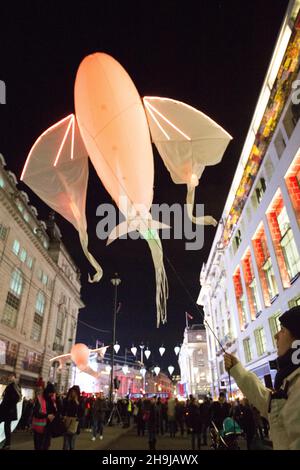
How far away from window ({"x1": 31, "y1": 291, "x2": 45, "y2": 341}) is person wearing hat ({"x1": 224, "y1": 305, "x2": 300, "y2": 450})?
3694cm

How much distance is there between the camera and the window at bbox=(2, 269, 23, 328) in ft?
94.1

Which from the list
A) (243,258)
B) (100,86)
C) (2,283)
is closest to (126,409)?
(2,283)

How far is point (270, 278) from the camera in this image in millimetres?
25516

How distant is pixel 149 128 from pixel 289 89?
55.3ft

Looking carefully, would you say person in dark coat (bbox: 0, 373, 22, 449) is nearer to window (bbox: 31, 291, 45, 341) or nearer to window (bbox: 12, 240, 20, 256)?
window (bbox: 12, 240, 20, 256)

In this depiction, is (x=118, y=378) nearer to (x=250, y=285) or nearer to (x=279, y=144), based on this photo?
(x=250, y=285)

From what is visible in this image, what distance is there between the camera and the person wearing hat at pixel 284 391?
1.68 meters

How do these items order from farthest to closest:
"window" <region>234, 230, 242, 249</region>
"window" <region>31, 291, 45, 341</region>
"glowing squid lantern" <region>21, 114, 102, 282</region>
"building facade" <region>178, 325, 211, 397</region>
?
1. "building facade" <region>178, 325, 211, 397</region>
2. "window" <region>31, 291, 45, 341</region>
3. "window" <region>234, 230, 242, 249</region>
4. "glowing squid lantern" <region>21, 114, 102, 282</region>

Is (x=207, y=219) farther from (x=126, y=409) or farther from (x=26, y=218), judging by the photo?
(x=26, y=218)

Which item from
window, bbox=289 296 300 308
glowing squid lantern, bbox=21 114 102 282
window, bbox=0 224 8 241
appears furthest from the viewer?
window, bbox=0 224 8 241

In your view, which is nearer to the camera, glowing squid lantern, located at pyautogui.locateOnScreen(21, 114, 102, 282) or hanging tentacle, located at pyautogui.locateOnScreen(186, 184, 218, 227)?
hanging tentacle, located at pyautogui.locateOnScreen(186, 184, 218, 227)

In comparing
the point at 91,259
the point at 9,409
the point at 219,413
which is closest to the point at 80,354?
the point at 219,413

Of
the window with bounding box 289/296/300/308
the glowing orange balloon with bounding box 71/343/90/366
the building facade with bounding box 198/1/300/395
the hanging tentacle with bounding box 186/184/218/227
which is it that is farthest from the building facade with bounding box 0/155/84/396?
the hanging tentacle with bounding box 186/184/218/227

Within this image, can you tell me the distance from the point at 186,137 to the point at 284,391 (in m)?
4.64
